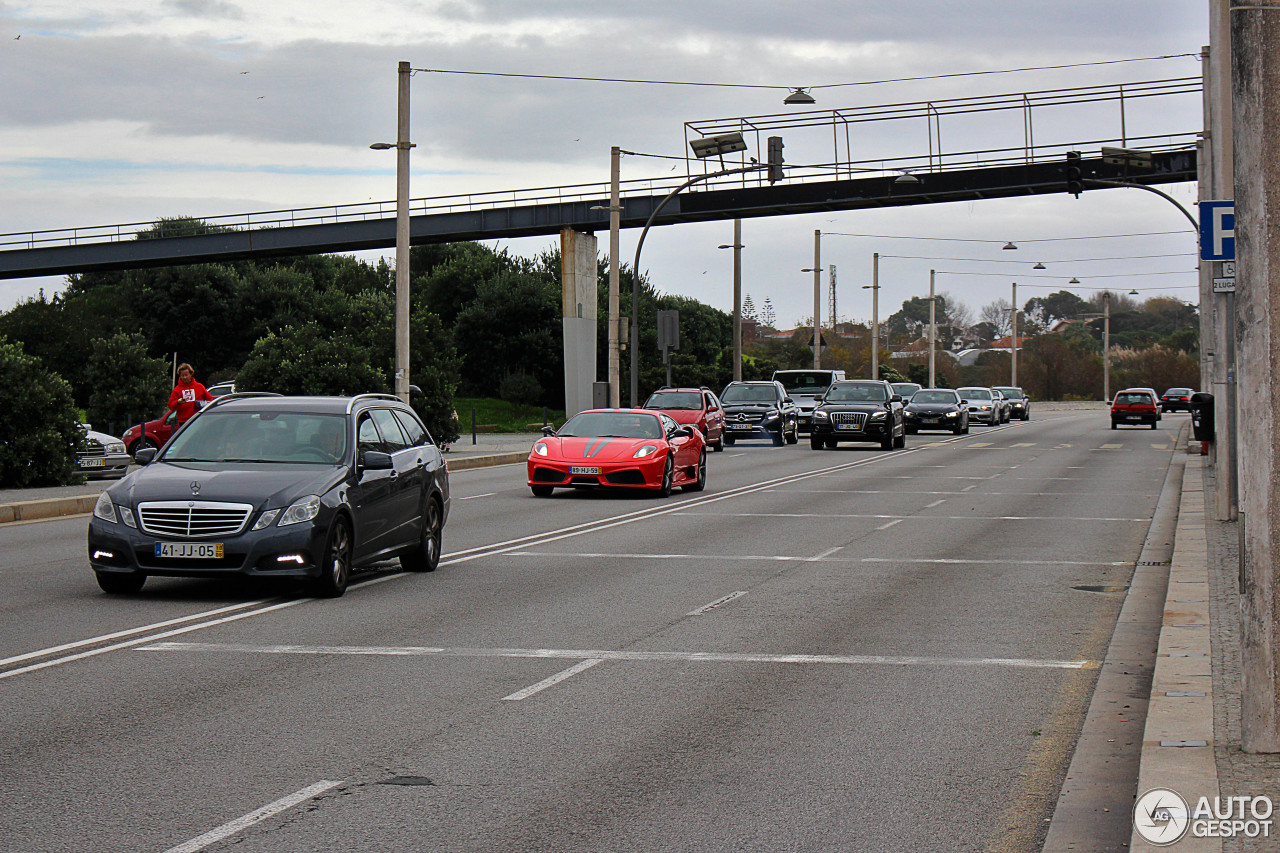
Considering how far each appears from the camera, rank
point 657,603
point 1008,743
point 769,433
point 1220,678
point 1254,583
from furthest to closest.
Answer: point 769,433
point 657,603
point 1220,678
point 1008,743
point 1254,583

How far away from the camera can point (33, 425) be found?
2242 centimetres

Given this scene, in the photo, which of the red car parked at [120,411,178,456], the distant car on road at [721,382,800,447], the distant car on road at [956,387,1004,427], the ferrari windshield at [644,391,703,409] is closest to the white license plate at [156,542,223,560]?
the red car parked at [120,411,178,456]

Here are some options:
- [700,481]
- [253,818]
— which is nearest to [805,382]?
[700,481]

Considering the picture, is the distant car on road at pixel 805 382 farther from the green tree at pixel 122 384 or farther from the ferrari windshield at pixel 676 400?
the green tree at pixel 122 384

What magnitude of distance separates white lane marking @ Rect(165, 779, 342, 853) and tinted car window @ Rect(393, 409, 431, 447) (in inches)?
307

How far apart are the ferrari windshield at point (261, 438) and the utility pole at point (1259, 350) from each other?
7649 millimetres

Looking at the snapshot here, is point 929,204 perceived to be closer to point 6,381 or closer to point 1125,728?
point 6,381


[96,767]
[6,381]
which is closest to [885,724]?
[96,767]

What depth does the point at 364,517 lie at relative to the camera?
458 inches

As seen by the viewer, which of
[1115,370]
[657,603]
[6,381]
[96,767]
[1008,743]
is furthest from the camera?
[1115,370]

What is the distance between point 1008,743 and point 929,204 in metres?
38.8

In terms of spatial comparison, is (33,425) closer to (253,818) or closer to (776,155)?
(253,818)

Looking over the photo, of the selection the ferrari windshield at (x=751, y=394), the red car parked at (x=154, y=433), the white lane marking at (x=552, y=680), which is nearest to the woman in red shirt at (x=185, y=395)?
the red car parked at (x=154, y=433)

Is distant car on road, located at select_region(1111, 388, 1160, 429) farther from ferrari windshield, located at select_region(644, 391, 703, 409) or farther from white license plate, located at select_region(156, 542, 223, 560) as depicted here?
white license plate, located at select_region(156, 542, 223, 560)
